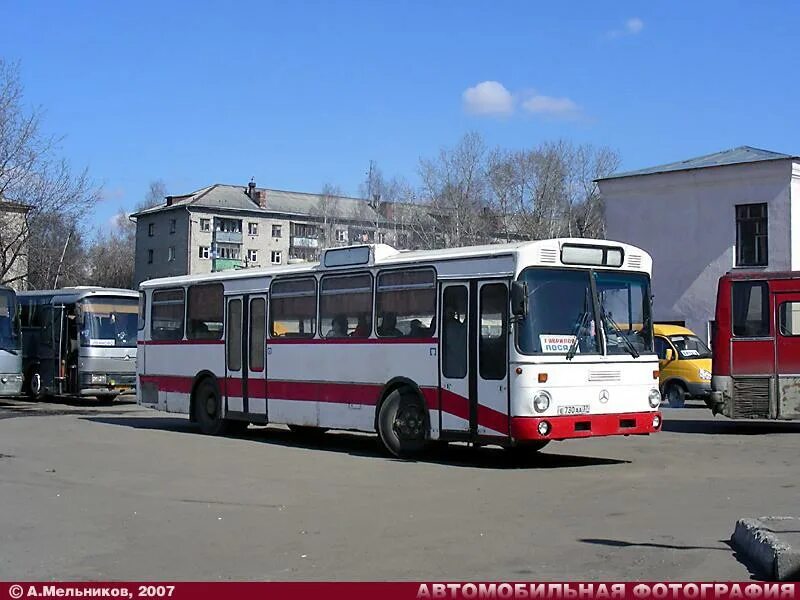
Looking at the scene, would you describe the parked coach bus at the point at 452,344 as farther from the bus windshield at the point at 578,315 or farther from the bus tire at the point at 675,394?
the bus tire at the point at 675,394

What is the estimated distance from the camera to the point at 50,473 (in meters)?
15.1

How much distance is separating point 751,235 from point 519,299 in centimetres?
2732

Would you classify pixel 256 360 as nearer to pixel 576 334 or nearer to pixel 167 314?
pixel 167 314

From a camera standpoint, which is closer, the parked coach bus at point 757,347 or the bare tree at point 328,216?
the parked coach bus at point 757,347

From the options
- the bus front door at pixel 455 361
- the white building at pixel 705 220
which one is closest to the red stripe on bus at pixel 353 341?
the bus front door at pixel 455 361

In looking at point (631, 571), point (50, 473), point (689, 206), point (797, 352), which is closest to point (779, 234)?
point (689, 206)

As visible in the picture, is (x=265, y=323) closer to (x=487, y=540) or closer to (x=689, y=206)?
(x=487, y=540)

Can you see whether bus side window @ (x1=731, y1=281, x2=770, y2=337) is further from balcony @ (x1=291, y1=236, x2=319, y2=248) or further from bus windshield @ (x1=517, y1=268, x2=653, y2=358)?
balcony @ (x1=291, y1=236, x2=319, y2=248)

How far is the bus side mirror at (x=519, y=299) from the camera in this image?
Result: 14.2 metres

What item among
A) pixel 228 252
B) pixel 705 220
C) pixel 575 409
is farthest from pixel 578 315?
pixel 228 252

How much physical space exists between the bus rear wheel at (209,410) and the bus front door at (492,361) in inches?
279

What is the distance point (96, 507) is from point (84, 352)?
1910 centimetres

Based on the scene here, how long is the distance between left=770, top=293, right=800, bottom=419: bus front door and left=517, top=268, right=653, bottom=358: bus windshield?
5810mm

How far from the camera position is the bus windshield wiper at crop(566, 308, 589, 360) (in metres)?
14.6
